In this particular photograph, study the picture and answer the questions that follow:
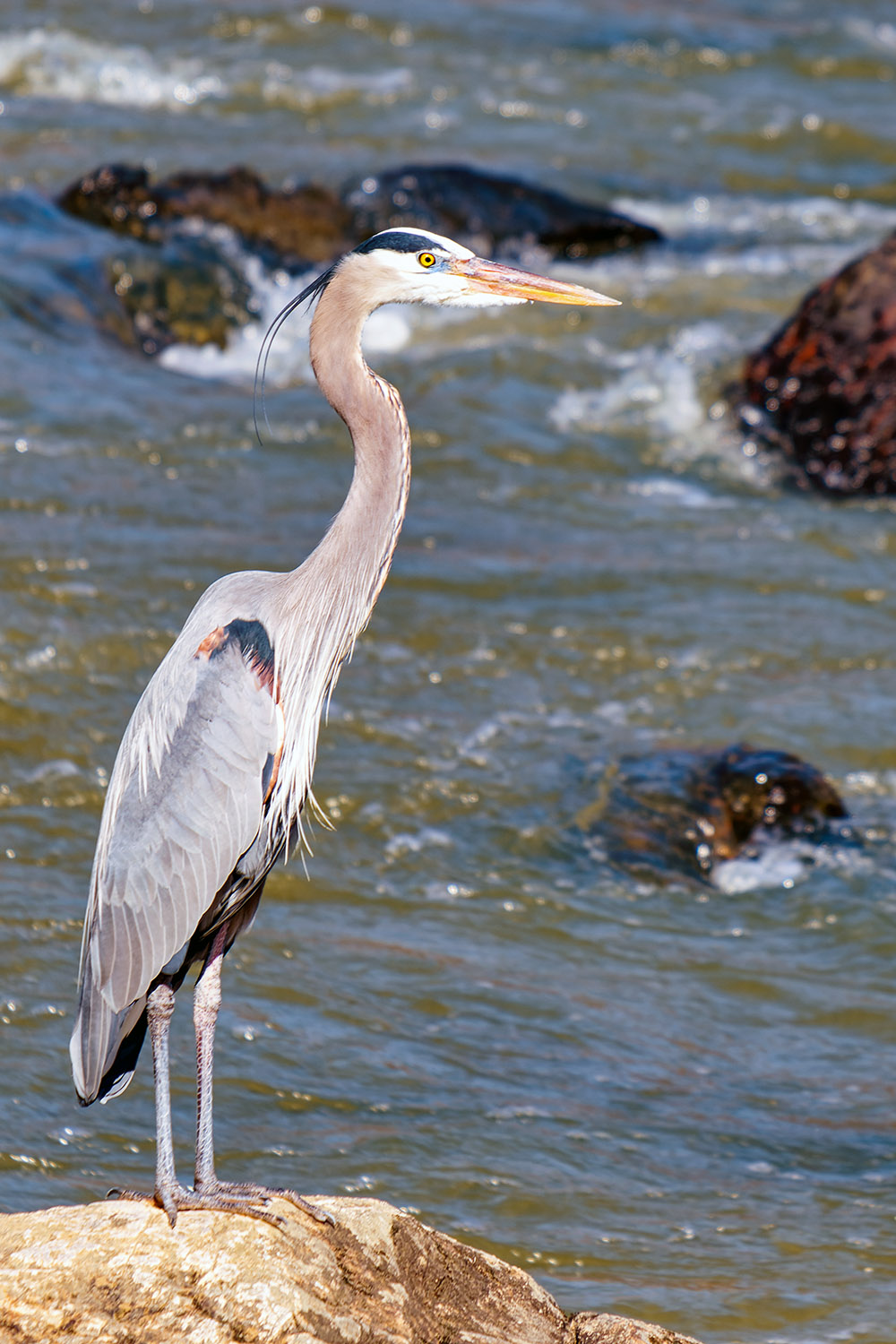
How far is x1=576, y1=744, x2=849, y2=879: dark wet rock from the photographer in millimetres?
6418

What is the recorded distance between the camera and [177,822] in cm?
375

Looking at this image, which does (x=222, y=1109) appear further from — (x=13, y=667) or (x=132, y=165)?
(x=132, y=165)

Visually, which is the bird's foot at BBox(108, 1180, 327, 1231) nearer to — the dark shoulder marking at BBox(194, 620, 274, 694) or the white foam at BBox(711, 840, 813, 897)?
the dark shoulder marking at BBox(194, 620, 274, 694)

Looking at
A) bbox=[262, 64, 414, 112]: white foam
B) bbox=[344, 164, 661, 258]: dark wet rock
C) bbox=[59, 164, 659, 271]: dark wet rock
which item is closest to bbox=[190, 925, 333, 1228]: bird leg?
bbox=[59, 164, 659, 271]: dark wet rock

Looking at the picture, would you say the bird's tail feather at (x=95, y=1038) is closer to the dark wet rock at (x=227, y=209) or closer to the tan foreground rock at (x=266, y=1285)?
the tan foreground rock at (x=266, y=1285)

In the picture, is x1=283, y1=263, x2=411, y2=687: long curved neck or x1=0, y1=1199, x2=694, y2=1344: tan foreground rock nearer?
x1=0, y1=1199, x2=694, y2=1344: tan foreground rock

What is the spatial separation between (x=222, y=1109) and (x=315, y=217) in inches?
375

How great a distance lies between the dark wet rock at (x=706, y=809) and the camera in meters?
6.42

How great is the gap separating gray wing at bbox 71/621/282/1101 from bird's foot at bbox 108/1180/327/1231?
1.29ft

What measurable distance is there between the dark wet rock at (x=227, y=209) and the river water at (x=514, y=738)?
1.27 feet

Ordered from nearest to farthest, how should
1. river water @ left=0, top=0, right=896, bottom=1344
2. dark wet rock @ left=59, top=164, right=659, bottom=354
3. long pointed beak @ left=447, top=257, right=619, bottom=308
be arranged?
long pointed beak @ left=447, top=257, right=619, bottom=308
river water @ left=0, top=0, right=896, bottom=1344
dark wet rock @ left=59, top=164, right=659, bottom=354

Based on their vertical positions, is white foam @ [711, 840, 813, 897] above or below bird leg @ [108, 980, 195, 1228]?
below

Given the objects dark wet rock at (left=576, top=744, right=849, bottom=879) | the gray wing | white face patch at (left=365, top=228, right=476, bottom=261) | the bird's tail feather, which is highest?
white face patch at (left=365, top=228, right=476, bottom=261)

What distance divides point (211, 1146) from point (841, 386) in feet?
24.3
